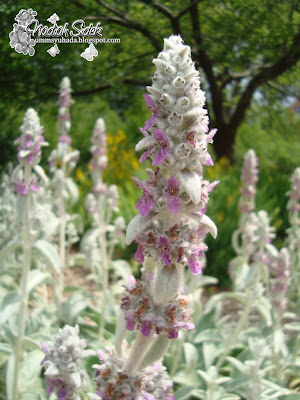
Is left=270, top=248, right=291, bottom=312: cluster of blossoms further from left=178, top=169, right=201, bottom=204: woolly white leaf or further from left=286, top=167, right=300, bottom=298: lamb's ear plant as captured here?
left=178, top=169, right=201, bottom=204: woolly white leaf

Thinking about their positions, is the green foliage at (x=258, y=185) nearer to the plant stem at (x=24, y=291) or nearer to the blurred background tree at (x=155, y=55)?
the blurred background tree at (x=155, y=55)

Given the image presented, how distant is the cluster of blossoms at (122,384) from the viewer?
4.09ft

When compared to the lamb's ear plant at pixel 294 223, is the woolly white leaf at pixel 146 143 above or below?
above

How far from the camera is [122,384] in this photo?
125 cm

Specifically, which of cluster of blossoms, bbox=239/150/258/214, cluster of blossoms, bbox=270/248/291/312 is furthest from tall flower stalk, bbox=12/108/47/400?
cluster of blossoms, bbox=239/150/258/214

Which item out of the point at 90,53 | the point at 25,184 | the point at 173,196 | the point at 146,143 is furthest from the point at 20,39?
the point at 173,196

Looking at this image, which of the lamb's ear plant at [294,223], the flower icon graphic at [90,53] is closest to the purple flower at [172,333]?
the flower icon graphic at [90,53]

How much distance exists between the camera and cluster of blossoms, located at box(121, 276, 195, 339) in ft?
3.81

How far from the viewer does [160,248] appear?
3.68ft

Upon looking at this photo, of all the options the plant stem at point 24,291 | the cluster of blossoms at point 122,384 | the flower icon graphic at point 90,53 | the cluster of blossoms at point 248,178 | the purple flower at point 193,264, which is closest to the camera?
the purple flower at point 193,264

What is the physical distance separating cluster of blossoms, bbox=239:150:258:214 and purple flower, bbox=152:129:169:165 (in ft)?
5.64

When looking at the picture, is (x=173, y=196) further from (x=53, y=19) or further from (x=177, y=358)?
(x=177, y=358)

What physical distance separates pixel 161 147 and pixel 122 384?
0.71 m

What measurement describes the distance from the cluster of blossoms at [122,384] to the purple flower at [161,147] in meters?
0.66
